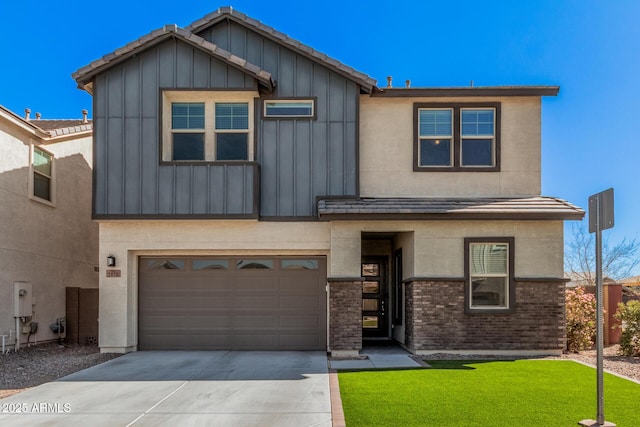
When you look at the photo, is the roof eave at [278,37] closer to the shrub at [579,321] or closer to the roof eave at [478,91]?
the roof eave at [478,91]

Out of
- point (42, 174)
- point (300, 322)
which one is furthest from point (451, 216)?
point (42, 174)

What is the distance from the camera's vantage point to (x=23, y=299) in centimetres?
1396

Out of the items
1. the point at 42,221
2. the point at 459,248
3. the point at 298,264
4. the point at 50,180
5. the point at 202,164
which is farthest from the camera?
the point at 50,180

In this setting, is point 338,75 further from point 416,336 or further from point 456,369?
point 456,369

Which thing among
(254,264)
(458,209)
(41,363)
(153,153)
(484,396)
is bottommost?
(41,363)

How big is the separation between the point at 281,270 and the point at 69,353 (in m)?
5.35

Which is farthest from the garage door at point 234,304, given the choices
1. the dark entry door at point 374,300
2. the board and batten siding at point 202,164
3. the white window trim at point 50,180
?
the white window trim at point 50,180

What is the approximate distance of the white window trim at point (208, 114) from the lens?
42.6ft

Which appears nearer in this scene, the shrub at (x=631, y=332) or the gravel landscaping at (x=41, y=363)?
the gravel landscaping at (x=41, y=363)

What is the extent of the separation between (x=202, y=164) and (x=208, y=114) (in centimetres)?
128

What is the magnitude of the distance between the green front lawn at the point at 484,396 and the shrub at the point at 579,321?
218 centimetres

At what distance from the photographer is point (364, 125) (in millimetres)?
13438

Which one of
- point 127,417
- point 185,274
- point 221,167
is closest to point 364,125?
point 221,167

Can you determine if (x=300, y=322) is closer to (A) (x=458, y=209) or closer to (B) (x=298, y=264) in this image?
(B) (x=298, y=264)
